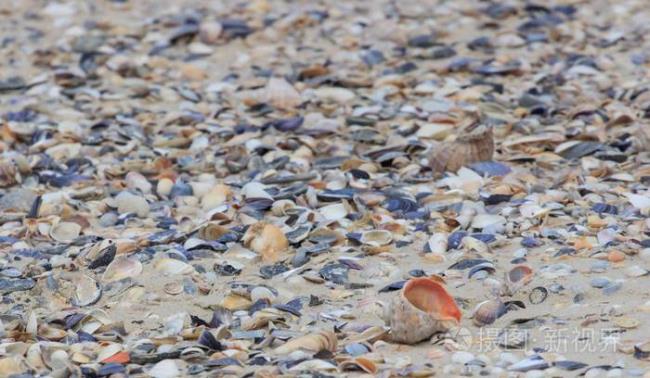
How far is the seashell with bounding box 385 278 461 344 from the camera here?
338cm

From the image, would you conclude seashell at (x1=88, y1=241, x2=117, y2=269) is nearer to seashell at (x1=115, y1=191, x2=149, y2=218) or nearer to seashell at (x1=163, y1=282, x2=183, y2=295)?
seashell at (x1=163, y1=282, x2=183, y2=295)

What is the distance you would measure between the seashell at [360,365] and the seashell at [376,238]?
0.98 m

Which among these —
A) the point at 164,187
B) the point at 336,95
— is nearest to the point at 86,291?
the point at 164,187

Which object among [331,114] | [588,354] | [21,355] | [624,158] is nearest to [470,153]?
[624,158]

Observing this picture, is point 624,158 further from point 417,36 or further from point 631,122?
point 417,36

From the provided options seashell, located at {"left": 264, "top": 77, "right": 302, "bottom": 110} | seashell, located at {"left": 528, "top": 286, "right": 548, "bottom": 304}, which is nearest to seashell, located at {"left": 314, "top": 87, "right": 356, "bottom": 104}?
seashell, located at {"left": 264, "top": 77, "right": 302, "bottom": 110}

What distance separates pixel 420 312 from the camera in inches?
133

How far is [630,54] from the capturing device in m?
6.59

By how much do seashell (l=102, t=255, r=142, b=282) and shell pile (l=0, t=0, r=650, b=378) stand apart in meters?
0.02

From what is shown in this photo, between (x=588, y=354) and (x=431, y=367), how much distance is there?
433 mm

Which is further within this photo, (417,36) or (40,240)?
(417,36)

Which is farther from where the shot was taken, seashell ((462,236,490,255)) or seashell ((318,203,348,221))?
seashell ((318,203,348,221))

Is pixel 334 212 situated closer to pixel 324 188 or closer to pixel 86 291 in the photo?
pixel 324 188

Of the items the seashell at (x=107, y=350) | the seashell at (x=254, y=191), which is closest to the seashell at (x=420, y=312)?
the seashell at (x=107, y=350)
